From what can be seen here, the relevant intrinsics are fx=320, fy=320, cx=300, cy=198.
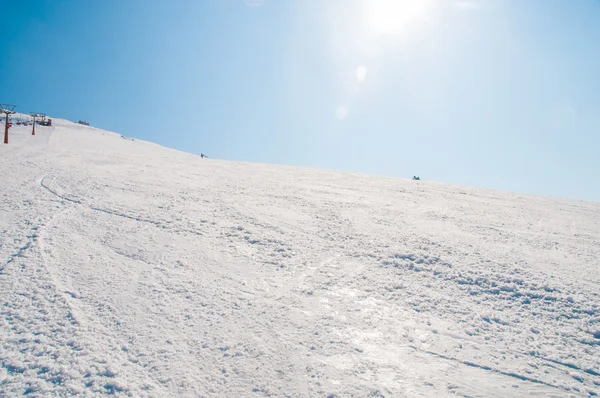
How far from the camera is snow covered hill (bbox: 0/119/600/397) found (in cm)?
225

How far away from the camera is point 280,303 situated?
3.14 m

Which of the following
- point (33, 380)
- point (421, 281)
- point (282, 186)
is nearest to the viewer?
point (33, 380)

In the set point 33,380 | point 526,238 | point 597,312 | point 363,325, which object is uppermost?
point 526,238

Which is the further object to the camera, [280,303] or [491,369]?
[280,303]

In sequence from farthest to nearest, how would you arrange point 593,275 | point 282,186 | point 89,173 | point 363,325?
point 282,186
point 89,173
point 593,275
point 363,325

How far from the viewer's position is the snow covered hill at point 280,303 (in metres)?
2.25

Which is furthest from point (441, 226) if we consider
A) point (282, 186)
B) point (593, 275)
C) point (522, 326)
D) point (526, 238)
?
point (282, 186)

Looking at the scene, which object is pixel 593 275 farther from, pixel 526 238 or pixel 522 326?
pixel 522 326

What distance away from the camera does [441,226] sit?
611cm

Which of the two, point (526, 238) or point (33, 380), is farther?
point (526, 238)

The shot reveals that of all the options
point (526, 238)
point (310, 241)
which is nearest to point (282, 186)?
point (310, 241)

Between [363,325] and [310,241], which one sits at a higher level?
[310,241]

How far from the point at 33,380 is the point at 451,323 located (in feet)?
10.7

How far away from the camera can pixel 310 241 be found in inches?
192
